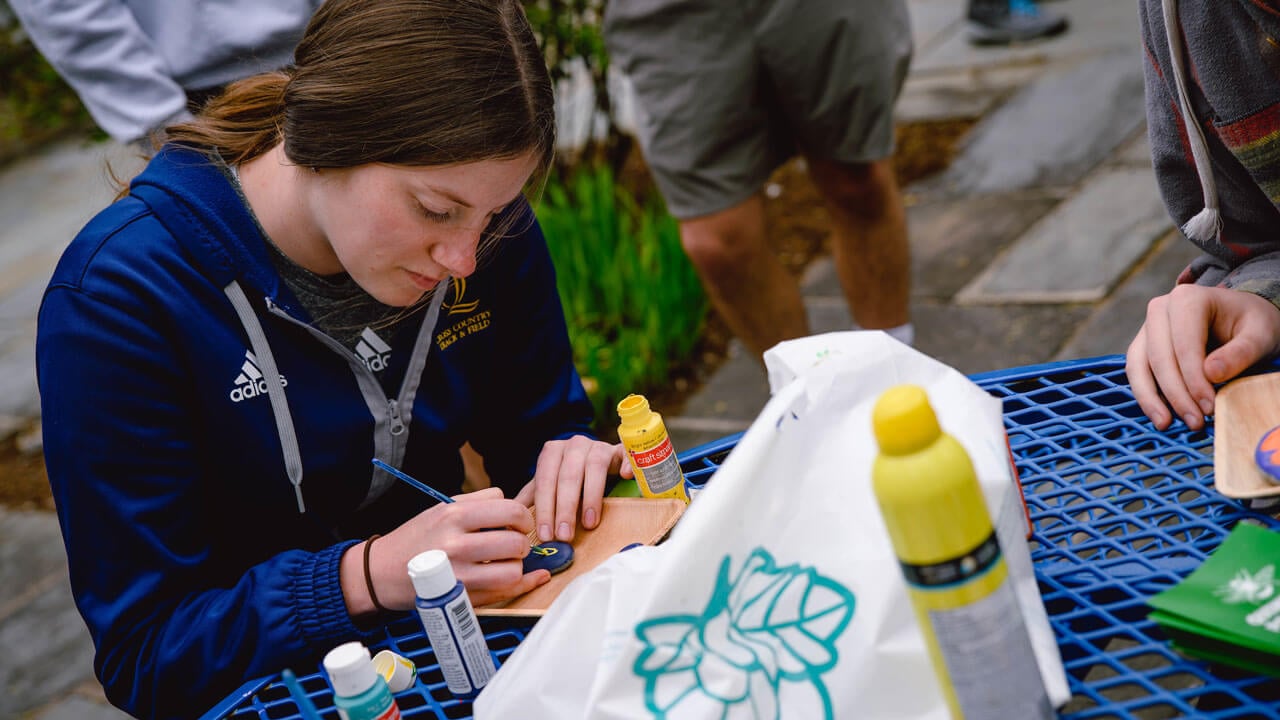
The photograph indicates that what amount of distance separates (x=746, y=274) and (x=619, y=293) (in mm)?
911

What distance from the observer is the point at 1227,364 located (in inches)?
53.1

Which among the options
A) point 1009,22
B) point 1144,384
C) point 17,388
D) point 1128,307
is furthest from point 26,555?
point 1009,22

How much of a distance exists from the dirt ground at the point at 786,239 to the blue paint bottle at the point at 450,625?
98.8 inches

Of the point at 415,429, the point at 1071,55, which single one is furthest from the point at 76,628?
the point at 1071,55

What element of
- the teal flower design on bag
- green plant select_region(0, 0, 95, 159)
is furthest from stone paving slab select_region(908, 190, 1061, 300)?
green plant select_region(0, 0, 95, 159)

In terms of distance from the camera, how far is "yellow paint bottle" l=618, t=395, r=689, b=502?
1.44 m

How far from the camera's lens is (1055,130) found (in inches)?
176

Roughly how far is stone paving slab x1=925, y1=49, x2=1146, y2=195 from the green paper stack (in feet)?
10.6

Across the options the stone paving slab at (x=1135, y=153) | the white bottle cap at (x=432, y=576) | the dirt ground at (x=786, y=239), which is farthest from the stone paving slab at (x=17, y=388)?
the stone paving slab at (x=1135, y=153)

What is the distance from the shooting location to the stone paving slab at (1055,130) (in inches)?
166

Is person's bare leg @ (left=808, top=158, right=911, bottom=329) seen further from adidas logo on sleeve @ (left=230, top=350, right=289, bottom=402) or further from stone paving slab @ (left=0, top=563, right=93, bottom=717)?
stone paving slab @ (left=0, top=563, right=93, bottom=717)

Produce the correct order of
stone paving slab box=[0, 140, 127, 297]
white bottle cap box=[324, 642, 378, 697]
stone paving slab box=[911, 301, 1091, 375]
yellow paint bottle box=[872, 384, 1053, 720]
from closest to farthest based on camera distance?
yellow paint bottle box=[872, 384, 1053, 720]
white bottle cap box=[324, 642, 378, 697]
stone paving slab box=[911, 301, 1091, 375]
stone paving slab box=[0, 140, 127, 297]

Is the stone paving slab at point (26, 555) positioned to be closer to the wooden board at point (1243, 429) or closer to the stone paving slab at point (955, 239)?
the stone paving slab at point (955, 239)

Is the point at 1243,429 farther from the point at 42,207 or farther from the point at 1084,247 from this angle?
the point at 42,207
